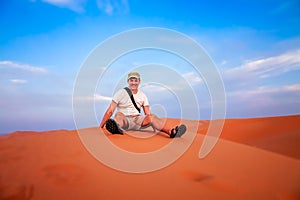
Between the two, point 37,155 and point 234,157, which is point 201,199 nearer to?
point 234,157

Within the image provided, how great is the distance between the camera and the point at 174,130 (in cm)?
468

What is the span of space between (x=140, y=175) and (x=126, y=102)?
285 centimetres

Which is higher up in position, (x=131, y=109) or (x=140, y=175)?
(x=131, y=109)

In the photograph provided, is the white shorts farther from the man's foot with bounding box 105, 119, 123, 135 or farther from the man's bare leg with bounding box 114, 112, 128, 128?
the man's foot with bounding box 105, 119, 123, 135

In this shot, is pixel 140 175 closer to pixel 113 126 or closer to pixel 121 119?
pixel 113 126

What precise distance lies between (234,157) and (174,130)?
1.41 meters

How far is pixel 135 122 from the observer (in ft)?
17.6

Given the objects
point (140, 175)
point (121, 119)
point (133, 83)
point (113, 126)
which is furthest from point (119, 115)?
point (140, 175)

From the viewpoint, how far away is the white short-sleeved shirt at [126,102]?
17.5 feet

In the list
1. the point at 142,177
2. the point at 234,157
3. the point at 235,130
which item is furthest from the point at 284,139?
the point at 142,177

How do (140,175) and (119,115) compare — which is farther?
(119,115)

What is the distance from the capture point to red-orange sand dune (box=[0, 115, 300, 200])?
2.38 m

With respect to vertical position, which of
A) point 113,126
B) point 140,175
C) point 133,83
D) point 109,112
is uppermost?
point 133,83

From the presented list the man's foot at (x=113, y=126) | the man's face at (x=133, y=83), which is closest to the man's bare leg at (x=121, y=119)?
the man's foot at (x=113, y=126)
